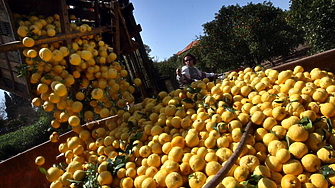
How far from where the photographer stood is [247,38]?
14672 mm

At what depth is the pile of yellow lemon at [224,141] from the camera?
5.44 ft

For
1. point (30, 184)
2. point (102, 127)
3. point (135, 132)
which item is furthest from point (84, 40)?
point (30, 184)

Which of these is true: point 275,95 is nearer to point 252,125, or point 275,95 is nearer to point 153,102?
point 252,125

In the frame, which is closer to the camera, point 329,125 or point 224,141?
point 329,125

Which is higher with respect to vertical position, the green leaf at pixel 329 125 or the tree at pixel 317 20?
the tree at pixel 317 20

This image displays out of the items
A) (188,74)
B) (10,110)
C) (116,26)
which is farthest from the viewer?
(10,110)

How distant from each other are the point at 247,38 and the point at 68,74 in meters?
14.3

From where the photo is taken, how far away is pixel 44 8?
3.31 m

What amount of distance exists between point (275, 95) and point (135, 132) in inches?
68.9

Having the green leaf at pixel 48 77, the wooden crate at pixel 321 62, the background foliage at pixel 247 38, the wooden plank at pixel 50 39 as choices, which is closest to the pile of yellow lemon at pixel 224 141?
the wooden crate at pixel 321 62

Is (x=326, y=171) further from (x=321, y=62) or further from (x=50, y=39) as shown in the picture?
(x=50, y=39)

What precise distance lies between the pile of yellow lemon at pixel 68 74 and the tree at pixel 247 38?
13.6m

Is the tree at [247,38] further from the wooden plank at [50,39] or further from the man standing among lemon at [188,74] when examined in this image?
the wooden plank at [50,39]

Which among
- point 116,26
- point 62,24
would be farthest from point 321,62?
point 62,24
